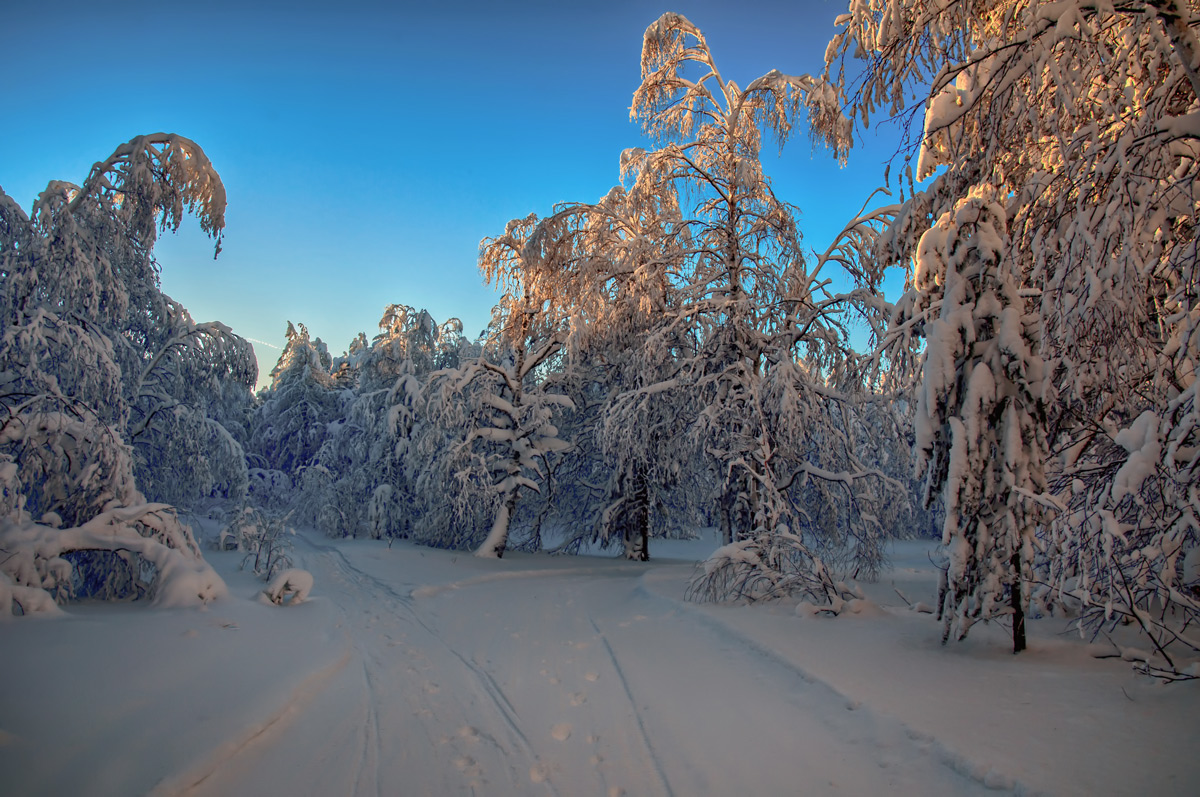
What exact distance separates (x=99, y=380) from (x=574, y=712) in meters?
8.65

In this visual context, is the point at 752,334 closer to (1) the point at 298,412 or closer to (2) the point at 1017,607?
(2) the point at 1017,607

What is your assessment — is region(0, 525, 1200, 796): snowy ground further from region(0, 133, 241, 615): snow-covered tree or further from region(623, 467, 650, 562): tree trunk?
→ region(623, 467, 650, 562): tree trunk

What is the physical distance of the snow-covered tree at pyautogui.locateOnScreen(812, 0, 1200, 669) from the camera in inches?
142

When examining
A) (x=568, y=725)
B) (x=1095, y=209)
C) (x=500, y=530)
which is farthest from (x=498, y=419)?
(x=1095, y=209)

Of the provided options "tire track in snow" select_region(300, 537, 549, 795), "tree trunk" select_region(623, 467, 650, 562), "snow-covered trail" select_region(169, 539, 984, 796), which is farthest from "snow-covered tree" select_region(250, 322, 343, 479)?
"snow-covered trail" select_region(169, 539, 984, 796)

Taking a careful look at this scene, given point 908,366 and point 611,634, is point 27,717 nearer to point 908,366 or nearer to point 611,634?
point 611,634

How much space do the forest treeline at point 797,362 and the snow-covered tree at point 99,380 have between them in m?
0.04

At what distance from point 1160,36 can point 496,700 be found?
21.2ft

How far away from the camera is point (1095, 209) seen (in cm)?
373

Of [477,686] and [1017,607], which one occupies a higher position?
[1017,607]

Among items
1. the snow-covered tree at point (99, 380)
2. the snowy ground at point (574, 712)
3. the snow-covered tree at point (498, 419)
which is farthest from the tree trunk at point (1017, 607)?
the snow-covered tree at point (498, 419)

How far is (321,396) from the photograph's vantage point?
2795 centimetres

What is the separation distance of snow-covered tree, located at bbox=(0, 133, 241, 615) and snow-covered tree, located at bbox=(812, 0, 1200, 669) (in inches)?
315

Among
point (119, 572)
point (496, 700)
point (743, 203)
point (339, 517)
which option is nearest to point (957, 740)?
point (496, 700)
